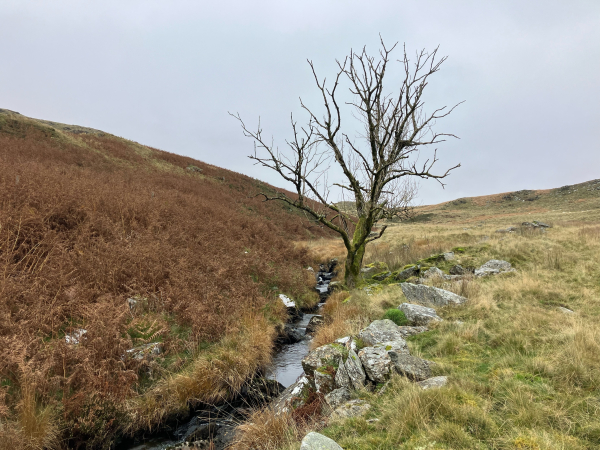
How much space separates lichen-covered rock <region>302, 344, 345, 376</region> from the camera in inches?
217

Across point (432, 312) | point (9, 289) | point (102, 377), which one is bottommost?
point (102, 377)

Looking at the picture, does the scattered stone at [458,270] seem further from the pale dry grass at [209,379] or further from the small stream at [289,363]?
the pale dry grass at [209,379]

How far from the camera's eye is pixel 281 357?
8.03 meters

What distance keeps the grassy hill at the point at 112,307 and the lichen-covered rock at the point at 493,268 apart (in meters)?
6.44

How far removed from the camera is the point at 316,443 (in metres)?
2.94

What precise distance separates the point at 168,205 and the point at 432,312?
12069 mm

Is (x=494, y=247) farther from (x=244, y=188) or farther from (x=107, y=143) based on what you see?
(x=107, y=143)

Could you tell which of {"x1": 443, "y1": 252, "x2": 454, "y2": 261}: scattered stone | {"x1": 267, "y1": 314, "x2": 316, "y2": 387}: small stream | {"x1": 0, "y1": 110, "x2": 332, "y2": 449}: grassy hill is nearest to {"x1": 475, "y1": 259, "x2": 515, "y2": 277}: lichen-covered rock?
{"x1": 443, "y1": 252, "x2": 454, "y2": 261}: scattered stone

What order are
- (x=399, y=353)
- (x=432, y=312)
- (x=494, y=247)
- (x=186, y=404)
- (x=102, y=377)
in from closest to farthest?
(x=399, y=353) < (x=102, y=377) < (x=186, y=404) < (x=432, y=312) < (x=494, y=247)

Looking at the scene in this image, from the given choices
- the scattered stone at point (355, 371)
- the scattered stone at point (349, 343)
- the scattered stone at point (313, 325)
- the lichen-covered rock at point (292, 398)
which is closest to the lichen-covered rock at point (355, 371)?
the scattered stone at point (355, 371)

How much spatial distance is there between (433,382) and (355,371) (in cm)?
119

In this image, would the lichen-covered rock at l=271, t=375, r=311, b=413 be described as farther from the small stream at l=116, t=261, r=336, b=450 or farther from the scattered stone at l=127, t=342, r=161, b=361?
the scattered stone at l=127, t=342, r=161, b=361

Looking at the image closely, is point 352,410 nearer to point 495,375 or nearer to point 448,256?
point 495,375

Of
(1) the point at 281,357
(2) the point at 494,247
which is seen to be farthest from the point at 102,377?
(2) the point at 494,247
